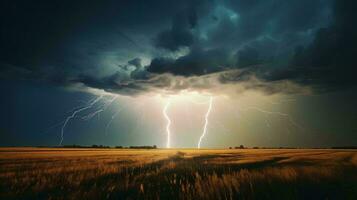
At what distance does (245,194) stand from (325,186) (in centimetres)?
318

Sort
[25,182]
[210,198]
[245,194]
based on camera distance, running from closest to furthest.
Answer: [210,198], [245,194], [25,182]

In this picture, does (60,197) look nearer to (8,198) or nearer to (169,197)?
(8,198)

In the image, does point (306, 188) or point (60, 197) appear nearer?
point (60, 197)

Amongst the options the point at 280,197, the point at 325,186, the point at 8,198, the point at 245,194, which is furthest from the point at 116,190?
the point at 325,186

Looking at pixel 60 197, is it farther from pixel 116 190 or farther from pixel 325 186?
pixel 325 186

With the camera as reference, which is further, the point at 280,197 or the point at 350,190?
the point at 350,190

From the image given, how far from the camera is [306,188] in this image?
7.84 m

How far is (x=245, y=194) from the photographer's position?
21.6ft

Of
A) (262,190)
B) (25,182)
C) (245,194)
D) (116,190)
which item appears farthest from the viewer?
(25,182)

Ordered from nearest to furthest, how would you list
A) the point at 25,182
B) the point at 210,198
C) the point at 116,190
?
1. the point at 210,198
2. the point at 116,190
3. the point at 25,182

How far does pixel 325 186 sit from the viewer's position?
8031mm

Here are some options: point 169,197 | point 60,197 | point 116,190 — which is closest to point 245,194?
point 169,197

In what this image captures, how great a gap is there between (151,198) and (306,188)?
4691mm

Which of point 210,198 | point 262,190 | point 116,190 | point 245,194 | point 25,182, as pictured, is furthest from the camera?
point 25,182
